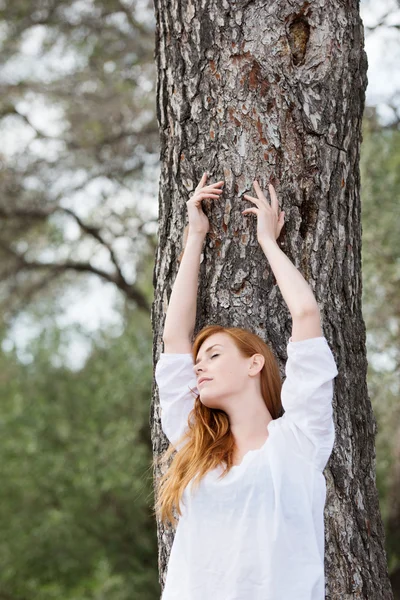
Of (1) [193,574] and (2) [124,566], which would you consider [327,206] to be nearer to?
(1) [193,574]

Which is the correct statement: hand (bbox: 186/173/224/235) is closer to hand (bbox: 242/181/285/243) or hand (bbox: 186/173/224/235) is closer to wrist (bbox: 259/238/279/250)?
hand (bbox: 242/181/285/243)

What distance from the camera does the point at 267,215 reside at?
9.10ft

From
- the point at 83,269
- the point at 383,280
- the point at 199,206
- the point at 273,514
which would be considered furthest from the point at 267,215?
the point at 83,269

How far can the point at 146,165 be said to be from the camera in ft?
34.9

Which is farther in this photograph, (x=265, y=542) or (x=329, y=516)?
(x=329, y=516)

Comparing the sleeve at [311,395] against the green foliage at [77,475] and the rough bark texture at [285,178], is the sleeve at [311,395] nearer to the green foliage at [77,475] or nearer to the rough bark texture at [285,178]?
the rough bark texture at [285,178]

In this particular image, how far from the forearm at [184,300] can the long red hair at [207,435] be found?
0.07 m

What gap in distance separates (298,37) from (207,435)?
1.42 metres

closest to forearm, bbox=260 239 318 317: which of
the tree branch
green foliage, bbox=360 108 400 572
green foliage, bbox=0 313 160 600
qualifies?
green foliage, bbox=360 108 400 572

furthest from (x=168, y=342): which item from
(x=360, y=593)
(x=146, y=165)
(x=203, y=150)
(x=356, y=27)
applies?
(x=146, y=165)

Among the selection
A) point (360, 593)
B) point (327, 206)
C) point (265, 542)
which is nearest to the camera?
point (265, 542)

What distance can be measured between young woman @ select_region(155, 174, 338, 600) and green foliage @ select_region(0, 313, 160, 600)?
24.6ft

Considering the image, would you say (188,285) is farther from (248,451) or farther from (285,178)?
(248,451)

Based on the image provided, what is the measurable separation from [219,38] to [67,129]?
795 centimetres
